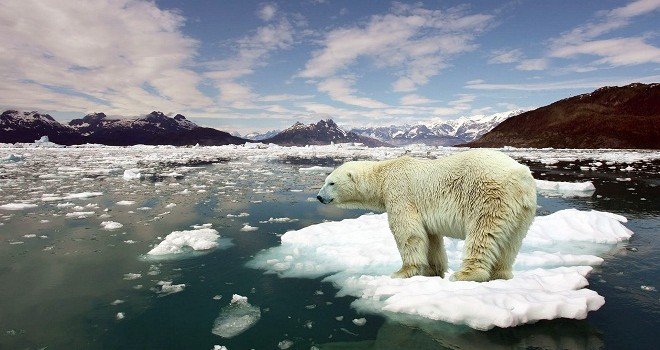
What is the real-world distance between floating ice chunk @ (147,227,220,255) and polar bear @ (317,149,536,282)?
3732 millimetres

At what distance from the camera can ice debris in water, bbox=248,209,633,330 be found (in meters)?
4.50

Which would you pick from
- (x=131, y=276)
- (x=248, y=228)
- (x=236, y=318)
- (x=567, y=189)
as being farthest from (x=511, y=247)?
(x=567, y=189)

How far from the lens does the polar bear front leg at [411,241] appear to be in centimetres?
554

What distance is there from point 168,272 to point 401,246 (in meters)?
4.29

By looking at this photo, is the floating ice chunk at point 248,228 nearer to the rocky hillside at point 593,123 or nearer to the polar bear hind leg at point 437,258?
the polar bear hind leg at point 437,258

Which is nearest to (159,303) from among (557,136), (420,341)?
(420,341)

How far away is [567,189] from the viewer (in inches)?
733

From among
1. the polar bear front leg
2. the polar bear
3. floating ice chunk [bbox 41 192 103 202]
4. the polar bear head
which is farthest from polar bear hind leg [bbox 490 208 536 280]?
floating ice chunk [bbox 41 192 103 202]

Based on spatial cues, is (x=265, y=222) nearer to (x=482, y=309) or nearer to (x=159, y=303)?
(x=159, y=303)

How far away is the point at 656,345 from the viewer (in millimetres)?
4090

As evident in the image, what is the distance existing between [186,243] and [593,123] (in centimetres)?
15737

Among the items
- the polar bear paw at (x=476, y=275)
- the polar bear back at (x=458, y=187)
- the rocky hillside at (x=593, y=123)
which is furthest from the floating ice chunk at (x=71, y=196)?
the rocky hillside at (x=593, y=123)

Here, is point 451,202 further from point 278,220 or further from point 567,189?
point 567,189

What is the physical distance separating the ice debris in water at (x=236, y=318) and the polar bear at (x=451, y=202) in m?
2.09
